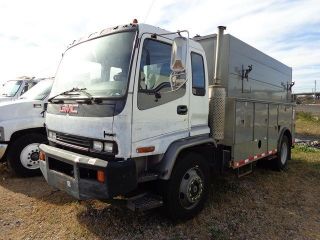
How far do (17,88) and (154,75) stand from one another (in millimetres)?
6679

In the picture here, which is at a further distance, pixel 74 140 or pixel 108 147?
pixel 74 140

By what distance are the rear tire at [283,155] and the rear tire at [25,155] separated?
5411 millimetres

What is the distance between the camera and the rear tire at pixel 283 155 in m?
8.16

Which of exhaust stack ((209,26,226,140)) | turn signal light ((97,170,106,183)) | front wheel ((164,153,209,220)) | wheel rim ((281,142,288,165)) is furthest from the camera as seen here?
wheel rim ((281,142,288,165))

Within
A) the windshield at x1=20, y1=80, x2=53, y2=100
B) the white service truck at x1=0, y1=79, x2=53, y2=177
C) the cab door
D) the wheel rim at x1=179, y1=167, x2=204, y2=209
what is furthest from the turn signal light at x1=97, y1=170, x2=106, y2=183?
the windshield at x1=20, y1=80, x2=53, y2=100

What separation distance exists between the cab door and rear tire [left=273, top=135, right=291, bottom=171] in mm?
4185

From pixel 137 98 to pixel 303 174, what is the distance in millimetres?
5685

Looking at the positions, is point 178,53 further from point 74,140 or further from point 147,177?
point 74,140

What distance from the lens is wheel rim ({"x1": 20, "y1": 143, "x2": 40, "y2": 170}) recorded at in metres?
7.27

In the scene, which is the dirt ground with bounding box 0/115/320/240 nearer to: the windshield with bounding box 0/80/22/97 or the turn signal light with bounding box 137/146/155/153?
the turn signal light with bounding box 137/146/155/153

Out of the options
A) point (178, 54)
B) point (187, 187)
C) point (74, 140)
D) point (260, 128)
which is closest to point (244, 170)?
point (260, 128)

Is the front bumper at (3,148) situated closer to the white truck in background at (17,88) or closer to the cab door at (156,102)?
the white truck in background at (17,88)

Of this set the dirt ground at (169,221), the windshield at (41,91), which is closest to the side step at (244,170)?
the dirt ground at (169,221)

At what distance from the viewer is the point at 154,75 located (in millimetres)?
4426
